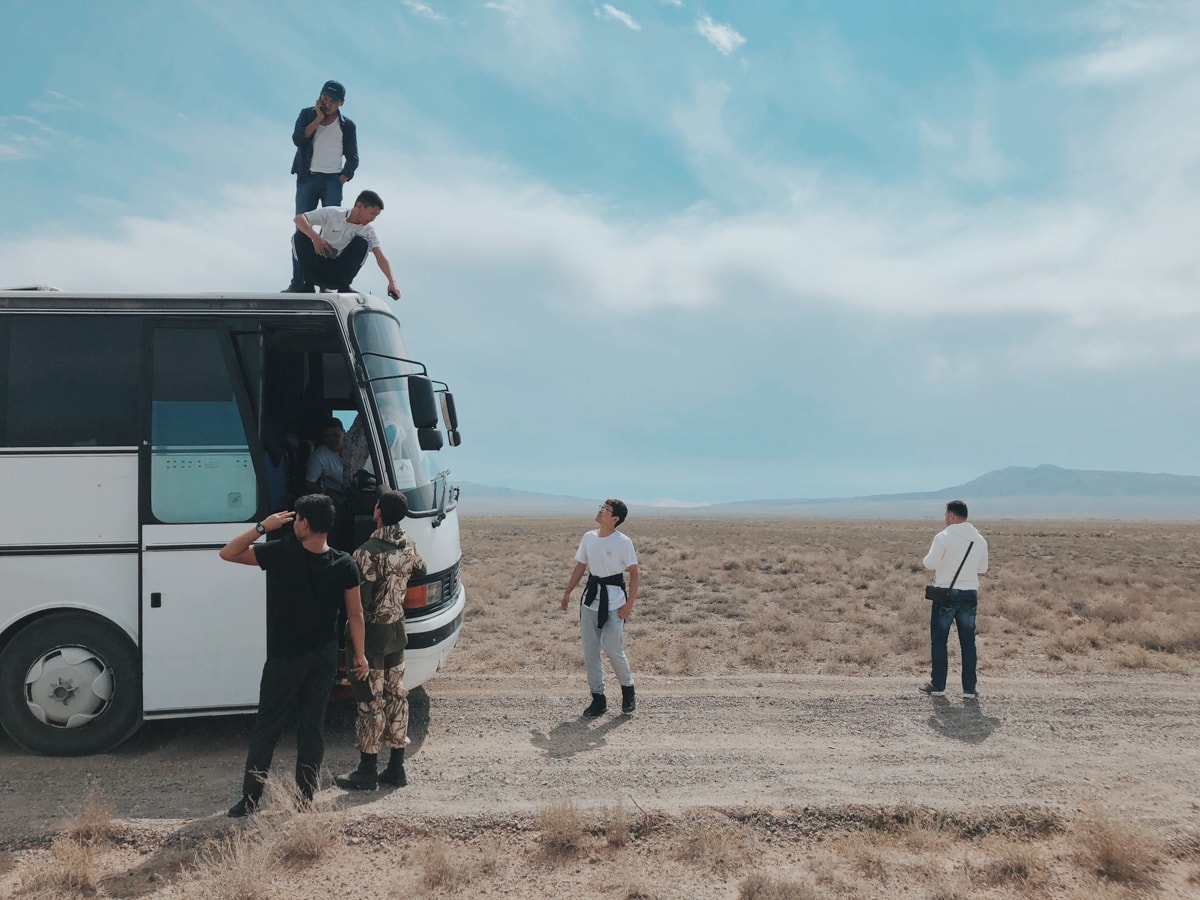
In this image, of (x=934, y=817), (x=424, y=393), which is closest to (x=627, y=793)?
(x=934, y=817)

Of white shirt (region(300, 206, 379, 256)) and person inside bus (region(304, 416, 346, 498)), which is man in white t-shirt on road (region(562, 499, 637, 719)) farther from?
white shirt (region(300, 206, 379, 256))

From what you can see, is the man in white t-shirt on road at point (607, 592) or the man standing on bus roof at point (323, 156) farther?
the man standing on bus roof at point (323, 156)

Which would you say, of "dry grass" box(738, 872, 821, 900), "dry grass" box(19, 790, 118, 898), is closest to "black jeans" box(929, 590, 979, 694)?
"dry grass" box(738, 872, 821, 900)

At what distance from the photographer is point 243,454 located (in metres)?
6.03

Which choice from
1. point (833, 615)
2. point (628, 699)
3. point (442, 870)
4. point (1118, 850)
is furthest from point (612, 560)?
point (833, 615)

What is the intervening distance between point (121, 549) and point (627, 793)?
4.18 m

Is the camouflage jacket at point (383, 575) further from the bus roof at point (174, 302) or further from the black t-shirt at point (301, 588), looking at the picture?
the bus roof at point (174, 302)

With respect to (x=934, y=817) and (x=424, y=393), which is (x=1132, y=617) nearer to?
(x=934, y=817)

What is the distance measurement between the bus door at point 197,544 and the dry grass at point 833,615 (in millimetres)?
3764

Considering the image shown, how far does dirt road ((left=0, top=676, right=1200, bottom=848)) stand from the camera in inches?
215

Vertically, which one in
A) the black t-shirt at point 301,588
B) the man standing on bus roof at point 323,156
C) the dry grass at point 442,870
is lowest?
the dry grass at point 442,870

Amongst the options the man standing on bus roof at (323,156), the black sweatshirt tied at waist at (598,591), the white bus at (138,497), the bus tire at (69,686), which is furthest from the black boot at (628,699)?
the man standing on bus roof at (323,156)

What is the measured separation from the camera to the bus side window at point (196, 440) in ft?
19.5

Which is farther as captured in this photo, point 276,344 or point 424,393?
point 276,344
